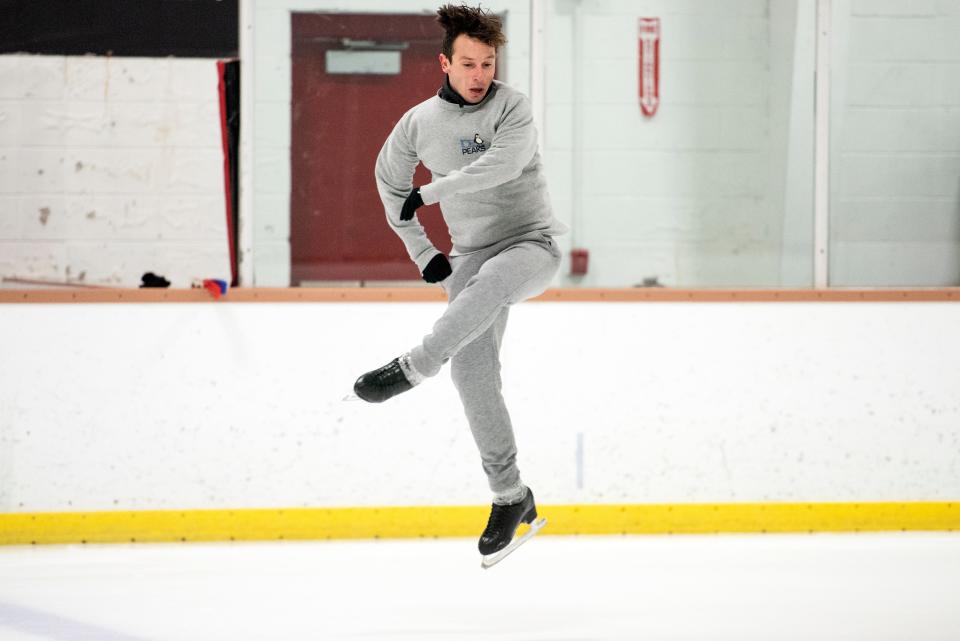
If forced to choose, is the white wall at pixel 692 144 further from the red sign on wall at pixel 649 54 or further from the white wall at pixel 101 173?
the white wall at pixel 101 173

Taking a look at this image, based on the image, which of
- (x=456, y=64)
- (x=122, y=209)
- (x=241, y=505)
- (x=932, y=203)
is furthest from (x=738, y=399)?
(x=122, y=209)

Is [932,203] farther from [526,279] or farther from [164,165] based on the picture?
[164,165]

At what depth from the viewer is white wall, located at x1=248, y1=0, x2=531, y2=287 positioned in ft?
15.8

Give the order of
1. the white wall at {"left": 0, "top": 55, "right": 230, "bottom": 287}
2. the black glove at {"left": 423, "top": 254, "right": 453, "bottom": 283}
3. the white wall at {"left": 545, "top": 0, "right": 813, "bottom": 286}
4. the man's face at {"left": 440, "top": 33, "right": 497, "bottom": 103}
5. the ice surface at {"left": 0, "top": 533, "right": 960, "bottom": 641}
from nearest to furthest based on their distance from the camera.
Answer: the man's face at {"left": 440, "top": 33, "right": 497, "bottom": 103}
the black glove at {"left": 423, "top": 254, "right": 453, "bottom": 283}
the ice surface at {"left": 0, "top": 533, "right": 960, "bottom": 641}
the white wall at {"left": 0, "top": 55, "right": 230, "bottom": 287}
the white wall at {"left": 545, "top": 0, "right": 813, "bottom": 286}

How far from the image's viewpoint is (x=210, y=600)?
350 cm

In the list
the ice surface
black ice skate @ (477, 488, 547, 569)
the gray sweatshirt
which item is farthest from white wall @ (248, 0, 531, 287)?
black ice skate @ (477, 488, 547, 569)

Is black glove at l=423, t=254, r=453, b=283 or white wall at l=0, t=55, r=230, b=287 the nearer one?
black glove at l=423, t=254, r=453, b=283

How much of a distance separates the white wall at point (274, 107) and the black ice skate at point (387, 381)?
2.21 m

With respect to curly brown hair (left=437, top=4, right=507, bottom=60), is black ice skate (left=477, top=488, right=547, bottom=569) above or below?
below

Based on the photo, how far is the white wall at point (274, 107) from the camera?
4.80m

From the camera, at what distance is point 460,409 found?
15.1 ft

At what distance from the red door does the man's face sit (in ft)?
6.74

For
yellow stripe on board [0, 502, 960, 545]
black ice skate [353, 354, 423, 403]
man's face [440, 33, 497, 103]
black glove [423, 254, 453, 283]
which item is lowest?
yellow stripe on board [0, 502, 960, 545]

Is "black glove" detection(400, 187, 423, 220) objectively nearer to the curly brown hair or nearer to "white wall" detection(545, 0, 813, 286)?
the curly brown hair
